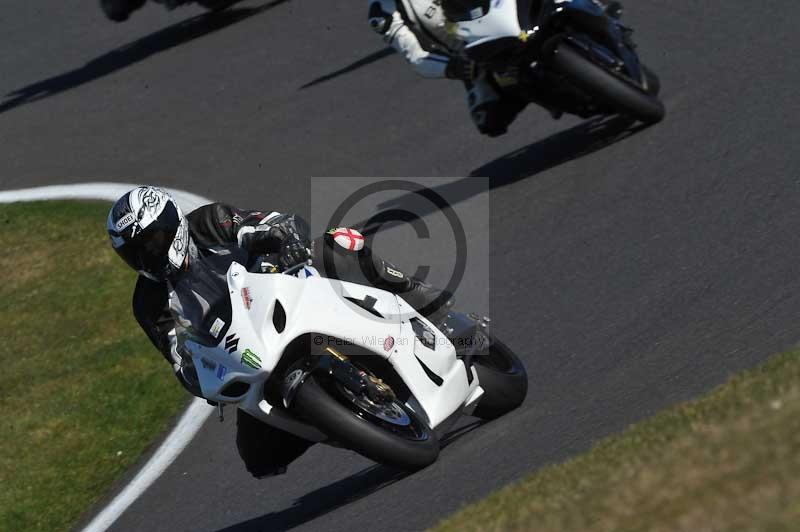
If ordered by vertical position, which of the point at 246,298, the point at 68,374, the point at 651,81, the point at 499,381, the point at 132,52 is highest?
the point at 246,298

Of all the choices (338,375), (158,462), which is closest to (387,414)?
(338,375)

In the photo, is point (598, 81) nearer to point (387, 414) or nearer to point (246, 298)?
point (387, 414)

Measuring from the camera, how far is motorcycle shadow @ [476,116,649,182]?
417 inches

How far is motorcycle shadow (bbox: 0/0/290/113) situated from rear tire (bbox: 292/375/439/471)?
11512 mm

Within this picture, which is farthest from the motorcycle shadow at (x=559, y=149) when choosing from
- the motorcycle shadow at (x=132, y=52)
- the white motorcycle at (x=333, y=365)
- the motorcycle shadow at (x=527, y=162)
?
the motorcycle shadow at (x=132, y=52)

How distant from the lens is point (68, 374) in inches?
395

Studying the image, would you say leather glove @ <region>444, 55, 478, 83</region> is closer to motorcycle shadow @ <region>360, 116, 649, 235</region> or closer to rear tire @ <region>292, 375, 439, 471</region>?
motorcycle shadow @ <region>360, 116, 649, 235</region>

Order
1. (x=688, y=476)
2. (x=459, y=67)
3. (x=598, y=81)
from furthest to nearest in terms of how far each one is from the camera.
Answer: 1. (x=459, y=67)
2. (x=598, y=81)
3. (x=688, y=476)

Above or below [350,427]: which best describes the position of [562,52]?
below

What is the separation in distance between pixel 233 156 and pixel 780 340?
25.0ft

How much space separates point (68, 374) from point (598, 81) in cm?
435

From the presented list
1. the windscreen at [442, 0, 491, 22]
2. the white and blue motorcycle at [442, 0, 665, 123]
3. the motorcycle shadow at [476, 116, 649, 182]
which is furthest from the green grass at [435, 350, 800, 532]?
the motorcycle shadow at [476, 116, 649, 182]

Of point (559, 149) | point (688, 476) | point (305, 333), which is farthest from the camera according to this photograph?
point (559, 149)

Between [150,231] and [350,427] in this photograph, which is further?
[150,231]
